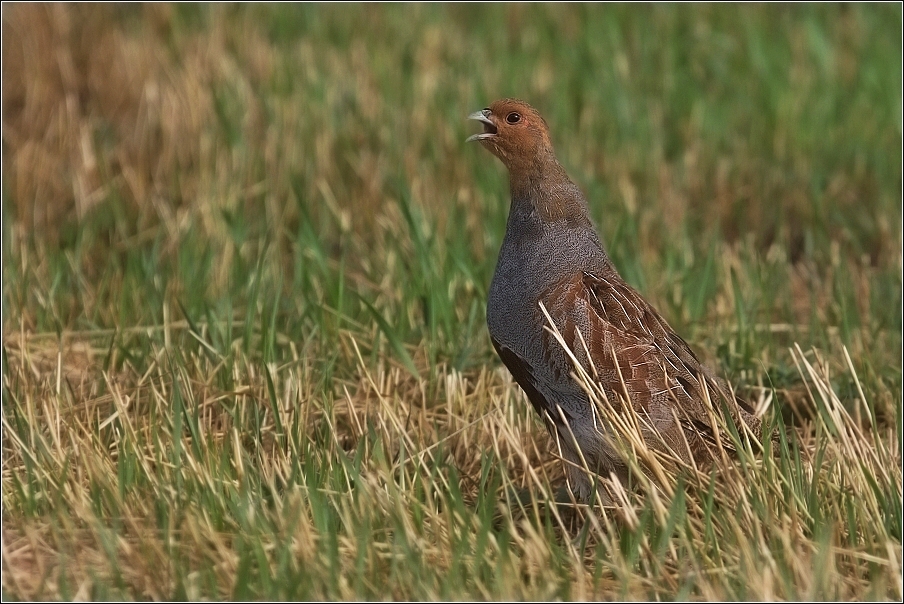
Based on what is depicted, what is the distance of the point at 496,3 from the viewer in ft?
27.5

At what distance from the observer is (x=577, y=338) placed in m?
3.60

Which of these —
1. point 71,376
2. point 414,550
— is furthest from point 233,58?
point 414,550

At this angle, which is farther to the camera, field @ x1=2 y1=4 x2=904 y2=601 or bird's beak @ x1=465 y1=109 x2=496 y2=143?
bird's beak @ x1=465 y1=109 x2=496 y2=143

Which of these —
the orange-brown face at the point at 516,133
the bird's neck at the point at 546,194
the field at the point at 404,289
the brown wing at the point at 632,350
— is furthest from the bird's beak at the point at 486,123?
the field at the point at 404,289

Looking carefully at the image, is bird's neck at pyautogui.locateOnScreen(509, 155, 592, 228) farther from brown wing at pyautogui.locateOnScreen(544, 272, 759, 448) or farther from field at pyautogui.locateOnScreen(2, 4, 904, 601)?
field at pyautogui.locateOnScreen(2, 4, 904, 601)

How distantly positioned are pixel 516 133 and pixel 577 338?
651 millimetres

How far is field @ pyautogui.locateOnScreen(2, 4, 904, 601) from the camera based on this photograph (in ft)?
10.5

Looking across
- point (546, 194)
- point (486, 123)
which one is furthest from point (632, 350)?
point (486, 123)

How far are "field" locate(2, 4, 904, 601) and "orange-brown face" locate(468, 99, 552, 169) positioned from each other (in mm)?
839

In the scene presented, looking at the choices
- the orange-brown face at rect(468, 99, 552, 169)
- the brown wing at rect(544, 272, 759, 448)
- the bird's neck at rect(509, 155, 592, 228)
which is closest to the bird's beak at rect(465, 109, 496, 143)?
Answer: the orange-brown face at rect(468, 99, 552, 169)

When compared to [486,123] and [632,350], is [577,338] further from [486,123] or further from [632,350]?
[486,123]

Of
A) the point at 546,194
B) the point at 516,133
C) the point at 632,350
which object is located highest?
the point at 516,133

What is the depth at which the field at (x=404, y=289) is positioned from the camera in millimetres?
3186

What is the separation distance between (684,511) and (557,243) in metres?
0.87
